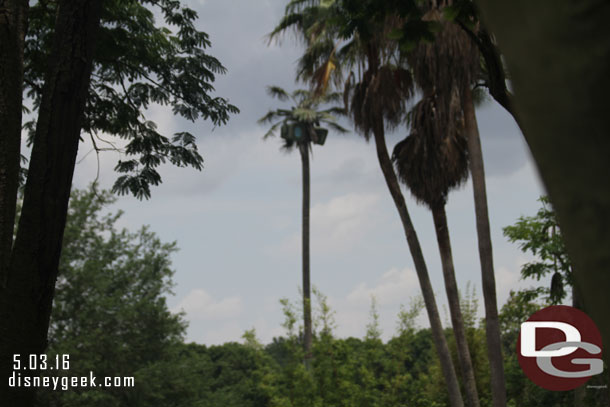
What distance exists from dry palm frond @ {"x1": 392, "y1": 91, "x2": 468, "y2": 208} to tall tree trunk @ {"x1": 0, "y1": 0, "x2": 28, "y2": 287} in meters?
12.0

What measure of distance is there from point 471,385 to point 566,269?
7.15 meters

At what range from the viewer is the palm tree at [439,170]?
56.9 ft

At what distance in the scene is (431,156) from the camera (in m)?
17.6

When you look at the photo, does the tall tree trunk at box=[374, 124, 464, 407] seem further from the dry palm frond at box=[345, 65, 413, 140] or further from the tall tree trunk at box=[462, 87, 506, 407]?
the tall tree trunk at box=[462, 87, 506, 407]

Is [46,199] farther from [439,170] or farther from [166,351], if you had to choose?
[166,351]

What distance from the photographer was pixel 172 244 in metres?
26.7

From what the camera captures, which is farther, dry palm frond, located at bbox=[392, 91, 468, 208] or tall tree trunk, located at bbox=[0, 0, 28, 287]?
dry palm frond, located at bbox=[392, 91, 468, 208]

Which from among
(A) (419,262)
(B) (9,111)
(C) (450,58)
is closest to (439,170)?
(A) (419,262)

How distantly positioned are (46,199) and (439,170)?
1293cm

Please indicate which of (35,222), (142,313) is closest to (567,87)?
(35,222)

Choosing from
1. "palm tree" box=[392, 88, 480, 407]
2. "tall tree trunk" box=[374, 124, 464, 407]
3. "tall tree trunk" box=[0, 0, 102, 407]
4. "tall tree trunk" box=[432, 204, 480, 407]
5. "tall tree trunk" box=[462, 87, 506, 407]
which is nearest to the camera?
"tall tree trunk" box=[0, 0, 102, 407]

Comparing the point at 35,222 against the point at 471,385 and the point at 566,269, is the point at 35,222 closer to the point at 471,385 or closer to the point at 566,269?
the point at 471,385

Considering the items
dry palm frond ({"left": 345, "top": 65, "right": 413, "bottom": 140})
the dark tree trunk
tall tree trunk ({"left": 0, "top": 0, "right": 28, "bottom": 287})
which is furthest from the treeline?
the dark tree trunk

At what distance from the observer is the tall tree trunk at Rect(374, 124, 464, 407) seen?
16781mm
